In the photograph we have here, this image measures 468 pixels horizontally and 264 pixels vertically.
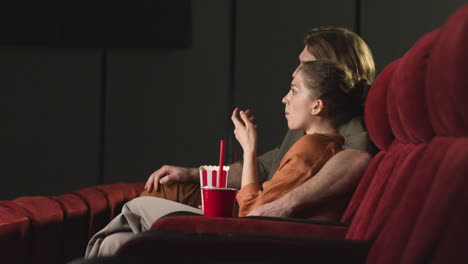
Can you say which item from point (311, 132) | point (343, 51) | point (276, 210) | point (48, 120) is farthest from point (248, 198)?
point (48, 120)

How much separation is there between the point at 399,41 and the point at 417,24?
0.39 feet

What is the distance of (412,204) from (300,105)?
2.47ft

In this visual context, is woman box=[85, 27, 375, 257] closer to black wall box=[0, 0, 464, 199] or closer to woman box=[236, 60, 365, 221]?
woman box=[236, 60, 365, 221]

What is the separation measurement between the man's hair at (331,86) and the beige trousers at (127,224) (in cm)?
52

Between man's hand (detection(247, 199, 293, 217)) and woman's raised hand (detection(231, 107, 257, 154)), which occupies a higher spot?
woman's raised hand (detection(231, 107, 257, 154))

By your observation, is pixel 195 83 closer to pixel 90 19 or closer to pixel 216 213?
pixel 90 19

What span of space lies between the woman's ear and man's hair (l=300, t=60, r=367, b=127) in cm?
1

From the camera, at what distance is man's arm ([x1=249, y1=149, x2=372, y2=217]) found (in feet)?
4.24

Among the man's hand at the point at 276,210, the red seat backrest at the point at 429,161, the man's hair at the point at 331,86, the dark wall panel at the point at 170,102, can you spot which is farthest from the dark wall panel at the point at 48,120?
the red seat backrest at the point at 429,161

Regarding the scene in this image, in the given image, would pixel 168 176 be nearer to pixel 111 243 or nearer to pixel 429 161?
pixel 111 243

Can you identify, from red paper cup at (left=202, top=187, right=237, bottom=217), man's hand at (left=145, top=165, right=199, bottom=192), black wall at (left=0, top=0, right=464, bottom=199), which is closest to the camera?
red paper cup at (left=202, top=187, right=237, bottom=217)

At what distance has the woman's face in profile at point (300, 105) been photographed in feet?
4.99

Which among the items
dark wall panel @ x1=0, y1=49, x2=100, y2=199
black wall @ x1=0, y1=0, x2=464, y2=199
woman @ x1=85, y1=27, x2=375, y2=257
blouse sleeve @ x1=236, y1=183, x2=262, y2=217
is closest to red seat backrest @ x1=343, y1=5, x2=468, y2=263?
blouse sleeve @ x1=236, y1=183, x2=262, y2=217

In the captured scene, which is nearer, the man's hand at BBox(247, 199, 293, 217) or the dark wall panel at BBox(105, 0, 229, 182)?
the man's hand at BBox(247, 199, 293, 217)
